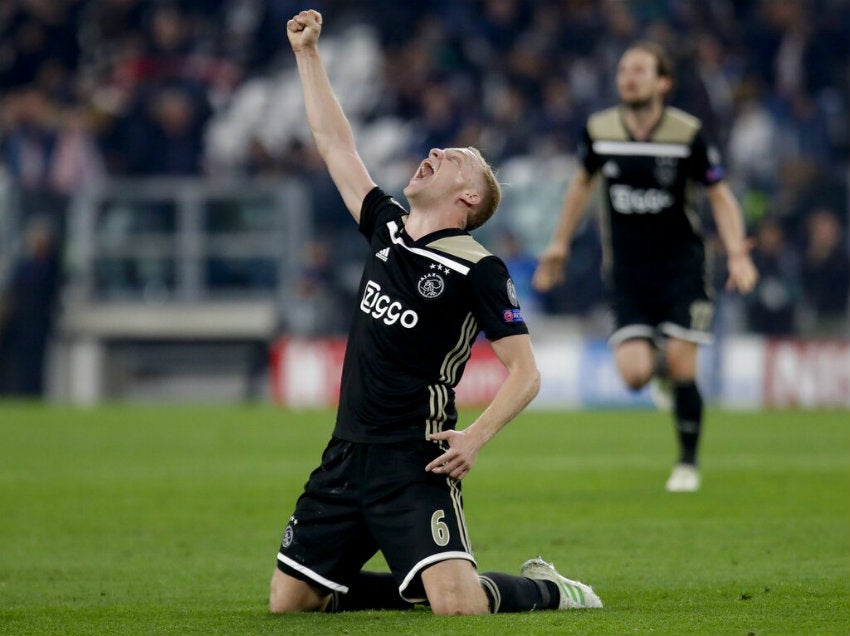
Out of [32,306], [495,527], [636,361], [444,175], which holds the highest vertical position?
[444,175]

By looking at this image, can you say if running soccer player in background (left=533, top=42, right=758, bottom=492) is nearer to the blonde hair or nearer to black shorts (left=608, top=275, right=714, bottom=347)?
black shorts (left=608, top=275, right=714, bottom=347)

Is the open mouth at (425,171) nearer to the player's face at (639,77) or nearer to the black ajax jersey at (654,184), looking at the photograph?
the player's face at (639,77)

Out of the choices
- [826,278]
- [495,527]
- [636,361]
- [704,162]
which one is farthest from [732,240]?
[826,278]

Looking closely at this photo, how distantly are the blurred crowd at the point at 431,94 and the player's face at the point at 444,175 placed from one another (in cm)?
1204

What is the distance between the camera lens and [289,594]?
563 cm

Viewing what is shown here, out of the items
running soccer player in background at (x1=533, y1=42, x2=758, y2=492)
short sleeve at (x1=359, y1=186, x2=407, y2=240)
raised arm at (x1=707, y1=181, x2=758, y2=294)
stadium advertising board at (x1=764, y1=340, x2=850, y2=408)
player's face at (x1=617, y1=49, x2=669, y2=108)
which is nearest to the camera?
short sleeve at (x1=359, y1=186, x2=407, y2=240)

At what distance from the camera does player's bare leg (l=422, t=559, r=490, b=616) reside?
5371mm

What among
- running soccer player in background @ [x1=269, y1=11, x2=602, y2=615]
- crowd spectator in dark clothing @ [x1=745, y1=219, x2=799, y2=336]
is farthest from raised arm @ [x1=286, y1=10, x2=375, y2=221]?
crowd spectator in dark clothing @ [x1=745, y1=219, x2=799, y2=336]

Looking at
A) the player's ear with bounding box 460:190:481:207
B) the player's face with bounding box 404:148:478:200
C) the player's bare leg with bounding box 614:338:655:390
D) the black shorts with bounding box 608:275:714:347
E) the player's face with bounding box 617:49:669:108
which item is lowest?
the player's bare leg with bounding box 614:338:655:390

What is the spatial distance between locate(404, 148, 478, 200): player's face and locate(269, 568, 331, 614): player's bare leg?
1449 mm

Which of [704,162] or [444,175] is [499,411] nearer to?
[444,175]

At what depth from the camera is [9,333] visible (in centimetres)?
2036

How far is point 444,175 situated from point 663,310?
469cm

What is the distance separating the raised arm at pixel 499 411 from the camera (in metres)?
5.29
